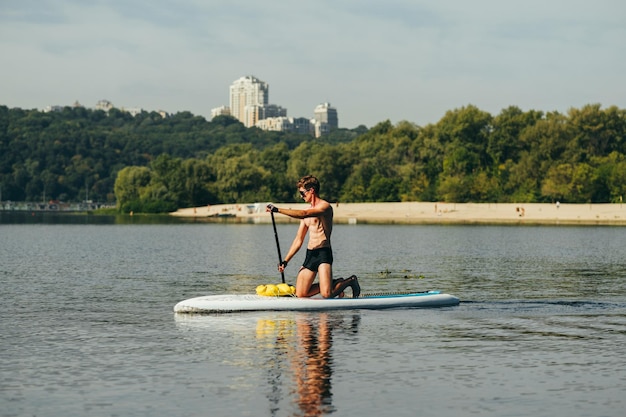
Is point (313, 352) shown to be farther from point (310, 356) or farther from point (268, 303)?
point (268, 303)

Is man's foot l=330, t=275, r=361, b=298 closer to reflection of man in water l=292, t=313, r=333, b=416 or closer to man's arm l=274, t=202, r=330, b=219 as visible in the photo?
reflection of man in water l=292, t=313, r=333, b=416

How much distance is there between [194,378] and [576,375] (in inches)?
256

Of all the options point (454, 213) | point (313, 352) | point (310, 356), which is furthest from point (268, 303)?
point (454, 213)

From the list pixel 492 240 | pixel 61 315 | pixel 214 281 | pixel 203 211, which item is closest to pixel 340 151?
pixel 203 211

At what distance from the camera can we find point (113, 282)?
121ft

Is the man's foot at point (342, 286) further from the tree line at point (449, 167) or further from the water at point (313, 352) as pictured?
the tree line at point (449, 167)

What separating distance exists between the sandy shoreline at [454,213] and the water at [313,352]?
317 feet

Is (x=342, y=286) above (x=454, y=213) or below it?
below

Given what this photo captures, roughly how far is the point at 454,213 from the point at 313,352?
13601 centimetres

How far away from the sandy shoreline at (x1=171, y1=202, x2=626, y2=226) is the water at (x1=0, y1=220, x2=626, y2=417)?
317ft

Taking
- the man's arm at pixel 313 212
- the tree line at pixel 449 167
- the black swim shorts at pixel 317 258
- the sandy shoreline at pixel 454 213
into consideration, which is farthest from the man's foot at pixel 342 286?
the tree line at pixel 449 167

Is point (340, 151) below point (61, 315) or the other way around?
the other way around

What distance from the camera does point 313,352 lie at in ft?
64.3

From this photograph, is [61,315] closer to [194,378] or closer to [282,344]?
[282,344]
